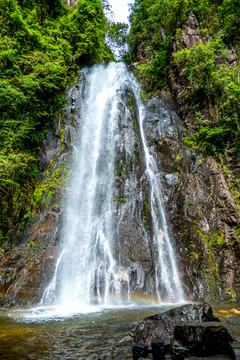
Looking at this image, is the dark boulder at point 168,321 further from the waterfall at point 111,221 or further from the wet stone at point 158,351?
the waterfall at point 111,221

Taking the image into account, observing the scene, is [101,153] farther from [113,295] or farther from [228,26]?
[228,26]

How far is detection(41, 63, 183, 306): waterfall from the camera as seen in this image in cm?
755

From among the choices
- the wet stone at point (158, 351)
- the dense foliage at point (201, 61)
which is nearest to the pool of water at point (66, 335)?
the wet stone at point (158, 351)

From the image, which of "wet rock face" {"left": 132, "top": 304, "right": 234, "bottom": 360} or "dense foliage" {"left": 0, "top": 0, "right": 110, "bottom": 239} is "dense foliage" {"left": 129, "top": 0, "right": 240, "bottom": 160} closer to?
"dense foliage" {"left": 0, "top": 0, "right": 110, "bottom": 239}

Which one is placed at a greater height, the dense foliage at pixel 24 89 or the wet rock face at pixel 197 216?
the dense foliage at pixel 24 89

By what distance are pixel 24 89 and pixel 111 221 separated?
818 centimetres

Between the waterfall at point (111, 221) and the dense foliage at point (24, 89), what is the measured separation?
2.14 meters

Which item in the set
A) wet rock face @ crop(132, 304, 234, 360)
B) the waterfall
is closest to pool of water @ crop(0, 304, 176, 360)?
wet rock face @ crop(132, 304, 234, 360)

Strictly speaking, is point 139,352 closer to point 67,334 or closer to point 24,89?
point 67,334

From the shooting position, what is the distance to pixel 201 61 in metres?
13.3

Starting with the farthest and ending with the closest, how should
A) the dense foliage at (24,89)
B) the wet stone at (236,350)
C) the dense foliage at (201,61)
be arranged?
the dense foliage at (201,61)
the dense foliage at (24,89)
the wet stone at (236,350)

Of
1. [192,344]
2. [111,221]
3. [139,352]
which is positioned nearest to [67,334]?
[139,352]

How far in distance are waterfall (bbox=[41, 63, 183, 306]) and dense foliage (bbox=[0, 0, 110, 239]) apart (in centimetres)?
214

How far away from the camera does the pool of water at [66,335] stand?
3203 mm
